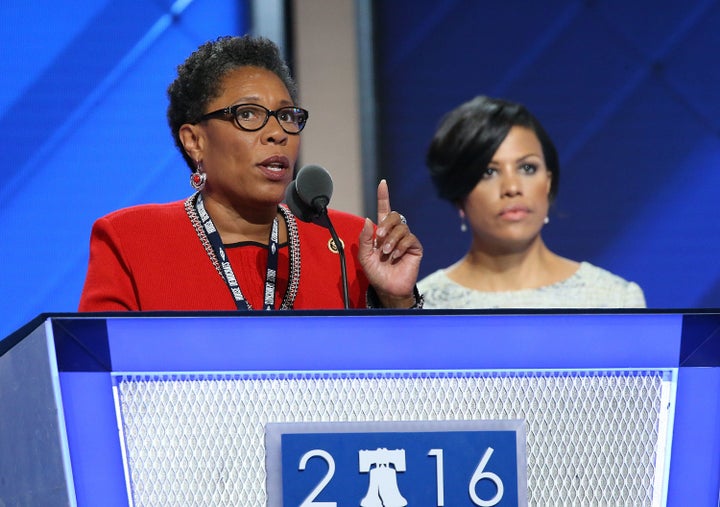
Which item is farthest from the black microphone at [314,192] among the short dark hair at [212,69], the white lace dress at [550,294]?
the white lace dress at [550,294]

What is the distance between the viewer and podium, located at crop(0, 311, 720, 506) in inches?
40.3

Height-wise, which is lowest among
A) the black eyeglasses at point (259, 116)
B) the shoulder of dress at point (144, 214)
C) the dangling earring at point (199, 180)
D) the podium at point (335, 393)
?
the podium at point (335, 393)

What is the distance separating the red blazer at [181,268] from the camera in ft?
5.52

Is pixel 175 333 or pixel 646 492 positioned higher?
pixel 175 333

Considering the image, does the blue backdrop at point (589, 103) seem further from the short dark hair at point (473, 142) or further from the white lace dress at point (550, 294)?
the white lace dress at point (550, 294)

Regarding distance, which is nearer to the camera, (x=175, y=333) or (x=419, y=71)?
(x=175, y=333)

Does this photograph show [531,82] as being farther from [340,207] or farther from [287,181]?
[287,181]

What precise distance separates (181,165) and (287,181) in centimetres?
142

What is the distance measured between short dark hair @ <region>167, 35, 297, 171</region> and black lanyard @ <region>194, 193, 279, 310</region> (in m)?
0.20

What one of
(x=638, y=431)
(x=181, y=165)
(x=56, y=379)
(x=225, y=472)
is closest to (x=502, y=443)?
(x=638, y=431)

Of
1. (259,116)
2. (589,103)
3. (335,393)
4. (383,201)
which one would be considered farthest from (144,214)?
(589,103)

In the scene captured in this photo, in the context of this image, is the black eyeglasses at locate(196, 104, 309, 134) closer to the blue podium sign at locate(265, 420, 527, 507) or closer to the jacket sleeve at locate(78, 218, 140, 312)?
the jacket sleeve at locate(78, 218, 140, 312)

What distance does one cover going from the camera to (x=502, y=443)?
41.3 inches

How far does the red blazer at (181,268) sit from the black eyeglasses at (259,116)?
6.9 inches
